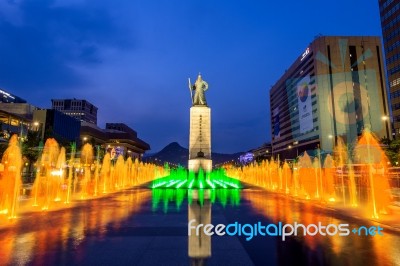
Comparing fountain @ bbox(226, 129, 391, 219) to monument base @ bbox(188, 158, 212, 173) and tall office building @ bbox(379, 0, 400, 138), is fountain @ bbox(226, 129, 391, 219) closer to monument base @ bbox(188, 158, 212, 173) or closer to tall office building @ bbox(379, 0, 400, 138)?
monument base @ bbox(188, 158, 212, 173)

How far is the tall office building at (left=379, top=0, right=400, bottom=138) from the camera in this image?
68.6m

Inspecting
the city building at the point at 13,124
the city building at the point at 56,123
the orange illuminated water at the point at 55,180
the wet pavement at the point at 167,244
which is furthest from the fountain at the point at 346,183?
the city building at the point at 56,123

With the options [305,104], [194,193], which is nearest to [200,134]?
[194,193]

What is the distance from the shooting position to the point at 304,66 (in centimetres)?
10019

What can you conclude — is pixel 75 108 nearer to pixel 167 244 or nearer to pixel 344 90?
pixel 344 90

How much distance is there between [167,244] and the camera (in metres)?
7.18

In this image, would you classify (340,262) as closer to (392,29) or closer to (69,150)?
(69,150)

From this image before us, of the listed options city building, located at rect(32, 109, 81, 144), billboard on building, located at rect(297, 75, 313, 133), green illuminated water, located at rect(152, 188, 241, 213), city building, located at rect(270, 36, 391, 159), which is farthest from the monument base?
billboard on building, located at rect(297, 75, 313, 133)

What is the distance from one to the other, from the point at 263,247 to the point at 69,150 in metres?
51.7

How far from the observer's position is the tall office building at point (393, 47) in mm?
68562

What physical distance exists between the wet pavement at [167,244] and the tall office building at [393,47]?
74.6m

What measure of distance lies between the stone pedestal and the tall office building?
52.6m

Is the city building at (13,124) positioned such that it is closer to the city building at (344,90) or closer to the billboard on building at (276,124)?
the city building at (344,90)

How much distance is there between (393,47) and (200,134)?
198ft
